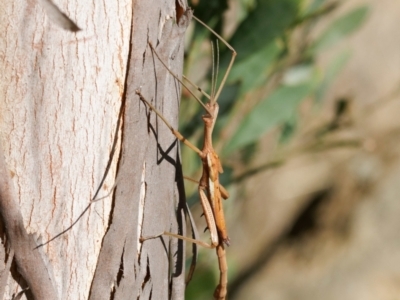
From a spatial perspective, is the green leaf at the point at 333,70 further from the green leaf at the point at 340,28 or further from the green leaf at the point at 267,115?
the green leaf at the point at 267,115

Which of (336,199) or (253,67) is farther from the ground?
(336,199)

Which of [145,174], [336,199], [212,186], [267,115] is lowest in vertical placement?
[145,174]

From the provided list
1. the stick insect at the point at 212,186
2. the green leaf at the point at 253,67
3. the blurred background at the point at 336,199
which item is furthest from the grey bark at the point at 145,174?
the blurred background at the point at 336,199

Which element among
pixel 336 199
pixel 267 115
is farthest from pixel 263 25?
pixel 336 199

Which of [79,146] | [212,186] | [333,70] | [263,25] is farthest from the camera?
[333,70]

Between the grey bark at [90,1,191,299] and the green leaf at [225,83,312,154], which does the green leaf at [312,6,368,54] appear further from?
the grey bark at [90,1,191,299]

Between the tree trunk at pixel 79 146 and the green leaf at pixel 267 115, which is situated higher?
the green leaf at pixel 267 115

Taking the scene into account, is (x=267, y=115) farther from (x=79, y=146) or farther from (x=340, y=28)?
(x=79, y=146)
